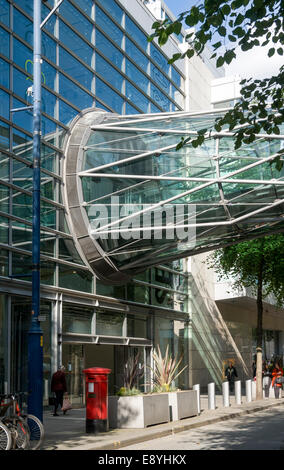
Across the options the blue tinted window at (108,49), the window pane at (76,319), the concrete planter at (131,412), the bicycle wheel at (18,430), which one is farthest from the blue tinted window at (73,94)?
the bicycle wheel at (18,430)

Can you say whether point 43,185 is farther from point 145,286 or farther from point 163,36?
point 163,36

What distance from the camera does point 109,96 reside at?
25156mm

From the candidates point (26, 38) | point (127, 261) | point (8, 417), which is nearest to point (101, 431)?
point (8, 417)

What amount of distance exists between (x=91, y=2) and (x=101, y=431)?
1629 centimetres

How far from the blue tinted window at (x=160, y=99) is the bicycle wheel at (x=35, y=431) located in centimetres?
2045

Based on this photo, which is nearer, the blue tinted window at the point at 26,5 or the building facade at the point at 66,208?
the building facade at the point at 66,208

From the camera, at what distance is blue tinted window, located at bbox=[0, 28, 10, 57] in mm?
18469

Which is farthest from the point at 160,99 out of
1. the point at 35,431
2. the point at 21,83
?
the point at 35,431

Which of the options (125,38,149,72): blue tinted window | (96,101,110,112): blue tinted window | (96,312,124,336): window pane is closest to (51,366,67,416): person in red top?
(96,312,124,336): window pane

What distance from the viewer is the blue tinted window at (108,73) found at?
960 inches

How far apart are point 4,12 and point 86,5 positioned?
18.7 feet

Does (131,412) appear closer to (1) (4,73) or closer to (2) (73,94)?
(1) (4,73)

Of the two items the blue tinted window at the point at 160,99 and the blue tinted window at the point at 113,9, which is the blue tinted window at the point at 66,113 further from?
the blue tinted window at the point at 160,99

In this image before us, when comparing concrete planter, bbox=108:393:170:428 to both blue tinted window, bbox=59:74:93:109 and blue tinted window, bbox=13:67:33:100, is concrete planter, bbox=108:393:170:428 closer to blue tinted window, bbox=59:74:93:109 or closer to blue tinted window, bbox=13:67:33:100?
blue tinted window, bbox=13:67:33:100
